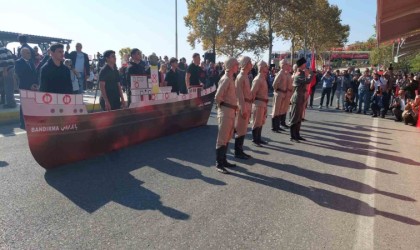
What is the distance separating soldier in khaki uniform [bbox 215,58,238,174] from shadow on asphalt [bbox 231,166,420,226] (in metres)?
0.40

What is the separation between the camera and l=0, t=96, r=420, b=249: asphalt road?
3650 mm

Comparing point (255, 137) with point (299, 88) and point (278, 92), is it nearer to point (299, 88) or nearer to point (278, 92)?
point (299, 88)

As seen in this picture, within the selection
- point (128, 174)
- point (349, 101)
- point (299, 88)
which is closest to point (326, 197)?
point (128, 174)

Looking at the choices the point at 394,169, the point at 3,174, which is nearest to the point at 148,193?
the point at 3,174

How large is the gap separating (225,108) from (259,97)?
210 cm

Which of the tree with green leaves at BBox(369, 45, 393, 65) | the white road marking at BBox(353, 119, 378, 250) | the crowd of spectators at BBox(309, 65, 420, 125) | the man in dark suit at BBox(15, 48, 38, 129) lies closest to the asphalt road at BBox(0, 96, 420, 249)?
the white road marking at BBox(353, 119, 378, 250)

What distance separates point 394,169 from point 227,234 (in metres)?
4.35

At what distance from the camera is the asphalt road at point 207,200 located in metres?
3.65

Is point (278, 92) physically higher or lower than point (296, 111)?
higher

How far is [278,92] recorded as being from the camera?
9.80 meters

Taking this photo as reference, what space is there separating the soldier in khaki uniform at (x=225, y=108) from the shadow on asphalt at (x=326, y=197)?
1.32 ft

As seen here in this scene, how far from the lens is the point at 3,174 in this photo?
17.9 ft

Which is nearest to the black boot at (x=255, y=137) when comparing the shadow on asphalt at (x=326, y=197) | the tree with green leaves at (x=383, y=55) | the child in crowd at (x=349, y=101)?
the shadow on asphalt at (x=326, y=197)

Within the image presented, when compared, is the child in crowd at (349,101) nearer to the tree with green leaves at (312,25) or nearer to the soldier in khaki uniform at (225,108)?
the soldier in khaki uniform at (225,108)
